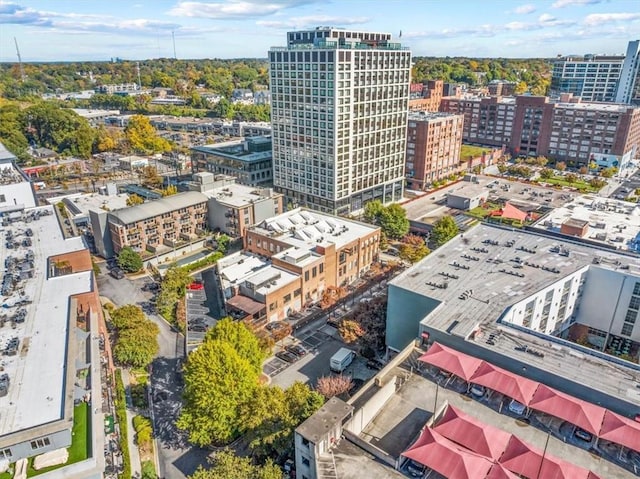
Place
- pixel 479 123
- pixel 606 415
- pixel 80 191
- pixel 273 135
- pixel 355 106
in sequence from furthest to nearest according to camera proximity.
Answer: pixel 479 123
pixel 80 191
pixel 273 135
pixel 355 106
pixel 606 415

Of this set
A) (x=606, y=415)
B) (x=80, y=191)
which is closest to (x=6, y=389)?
(x=606, y=415)

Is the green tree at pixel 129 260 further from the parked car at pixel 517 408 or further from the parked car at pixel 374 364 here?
the parked car at pixel 517 408

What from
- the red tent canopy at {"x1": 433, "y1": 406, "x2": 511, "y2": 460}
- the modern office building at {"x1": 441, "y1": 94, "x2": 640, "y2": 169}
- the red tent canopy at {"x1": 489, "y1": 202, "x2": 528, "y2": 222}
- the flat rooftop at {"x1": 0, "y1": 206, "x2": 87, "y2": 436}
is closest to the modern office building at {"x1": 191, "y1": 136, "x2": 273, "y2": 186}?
the flat rooftop at {"x1": 0, "y1": 206, "x2": 87, "y2": 436}

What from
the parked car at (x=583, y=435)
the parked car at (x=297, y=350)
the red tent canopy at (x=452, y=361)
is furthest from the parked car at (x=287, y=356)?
the parked car at (x=583, y=435)

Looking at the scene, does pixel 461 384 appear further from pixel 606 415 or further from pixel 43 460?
pixel 43 460

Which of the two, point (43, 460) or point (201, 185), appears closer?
point (43, 460)

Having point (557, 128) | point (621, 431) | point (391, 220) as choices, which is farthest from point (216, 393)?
point (557, 128)
